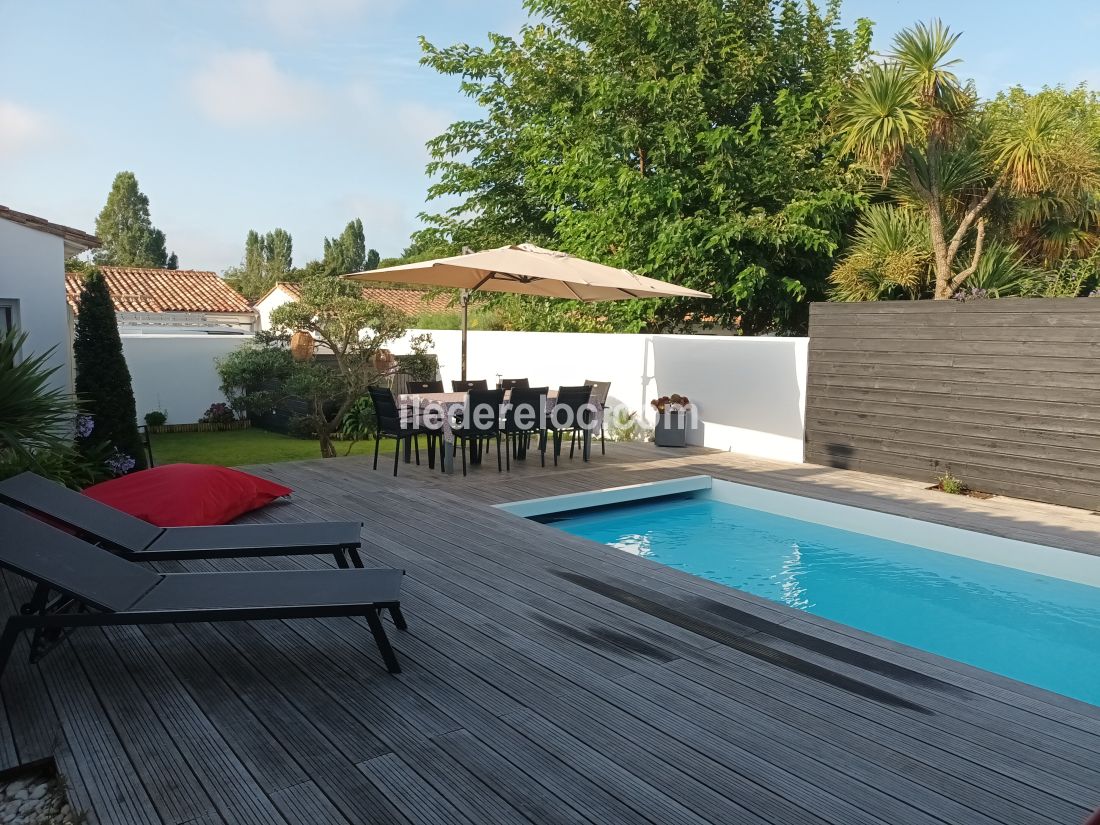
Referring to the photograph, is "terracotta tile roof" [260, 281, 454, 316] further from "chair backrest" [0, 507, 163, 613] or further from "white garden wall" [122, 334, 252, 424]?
"chair backrest" [0, 507, 163, 613]

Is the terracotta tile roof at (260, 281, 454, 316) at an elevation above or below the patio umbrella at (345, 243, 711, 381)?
above

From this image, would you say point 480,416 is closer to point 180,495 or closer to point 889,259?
point 180,495

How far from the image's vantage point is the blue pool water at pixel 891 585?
5.42 meters

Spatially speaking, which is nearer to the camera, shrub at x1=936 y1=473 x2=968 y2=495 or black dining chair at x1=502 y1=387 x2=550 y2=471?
shrub at x1=936 y1=473 x2=968 y2=495

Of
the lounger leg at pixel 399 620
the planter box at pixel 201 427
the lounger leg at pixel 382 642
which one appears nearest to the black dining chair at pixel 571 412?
the lounger leg at pixel 399 620

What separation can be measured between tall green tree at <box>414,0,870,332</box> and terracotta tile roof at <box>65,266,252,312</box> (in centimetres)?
1508

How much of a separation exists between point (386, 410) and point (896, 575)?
17.2 ft

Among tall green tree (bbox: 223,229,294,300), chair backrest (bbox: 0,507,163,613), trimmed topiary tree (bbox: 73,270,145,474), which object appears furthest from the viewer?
tall green tree (bbox: 223,229,294,300)

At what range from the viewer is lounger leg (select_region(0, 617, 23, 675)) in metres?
3.13

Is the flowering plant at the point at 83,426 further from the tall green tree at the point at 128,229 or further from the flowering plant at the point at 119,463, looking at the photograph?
the tall green tree at the point at 128,229

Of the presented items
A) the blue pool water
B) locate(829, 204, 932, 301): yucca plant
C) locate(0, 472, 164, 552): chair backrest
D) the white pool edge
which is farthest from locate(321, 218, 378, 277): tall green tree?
locate(0, 472, 164, 552): chair backrest

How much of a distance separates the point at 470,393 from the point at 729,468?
336cm

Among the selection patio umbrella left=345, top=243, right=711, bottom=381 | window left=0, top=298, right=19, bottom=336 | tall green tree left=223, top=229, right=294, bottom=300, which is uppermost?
tall green tree left=223, top=229, right=294, bottom=300

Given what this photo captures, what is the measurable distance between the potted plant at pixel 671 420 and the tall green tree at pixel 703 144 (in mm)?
4981
